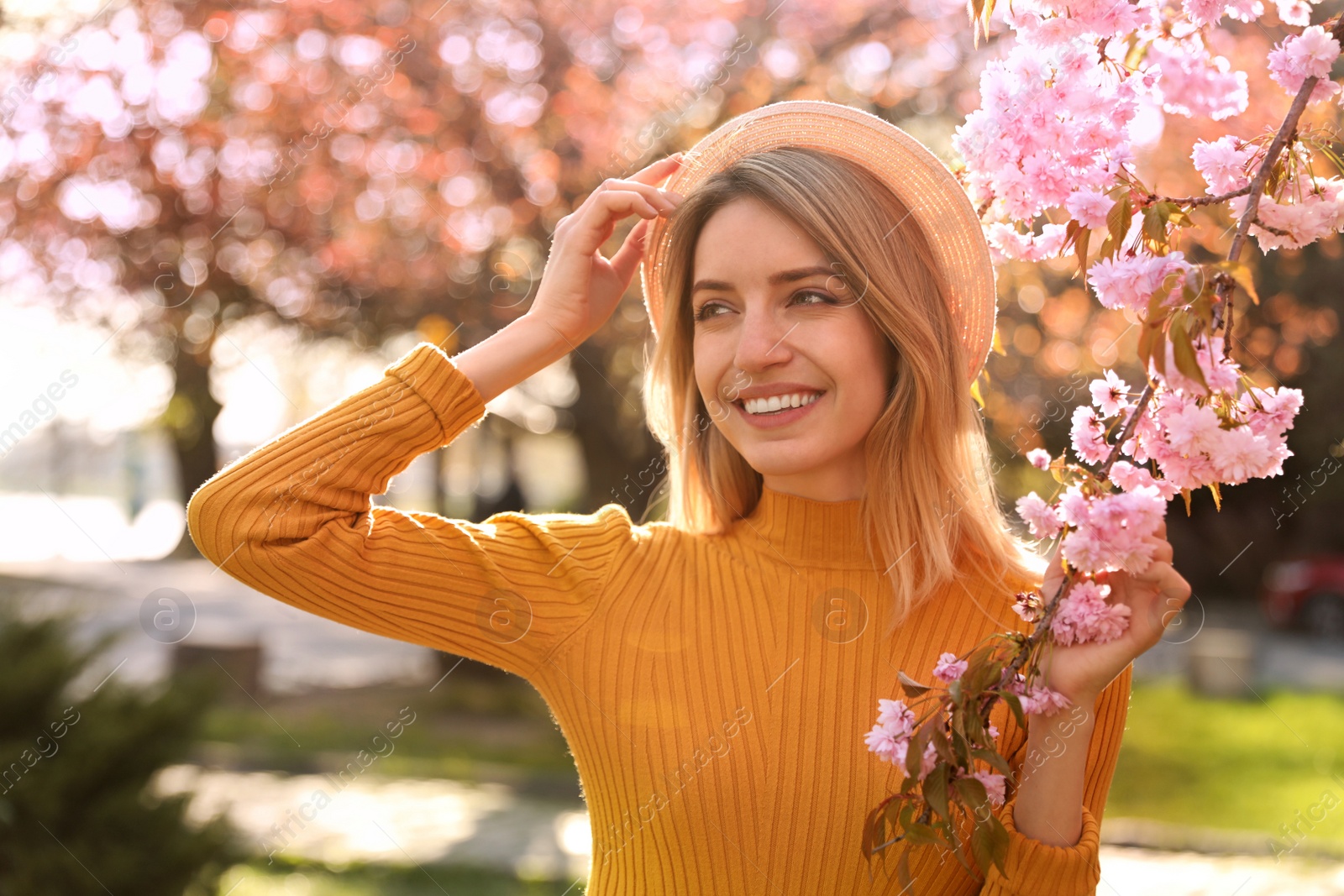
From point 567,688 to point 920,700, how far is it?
2.11ft

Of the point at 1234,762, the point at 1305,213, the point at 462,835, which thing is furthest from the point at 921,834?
the point at 1234,762

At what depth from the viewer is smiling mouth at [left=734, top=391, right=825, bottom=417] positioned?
1857 millimetres

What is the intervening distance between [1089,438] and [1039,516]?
112 mm

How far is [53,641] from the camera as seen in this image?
365 centimetres

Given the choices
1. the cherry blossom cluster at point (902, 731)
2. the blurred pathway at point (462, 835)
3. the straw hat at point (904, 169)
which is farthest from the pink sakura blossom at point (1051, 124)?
the blurred pathway at point (462, 835)

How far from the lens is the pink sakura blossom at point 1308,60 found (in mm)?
1164

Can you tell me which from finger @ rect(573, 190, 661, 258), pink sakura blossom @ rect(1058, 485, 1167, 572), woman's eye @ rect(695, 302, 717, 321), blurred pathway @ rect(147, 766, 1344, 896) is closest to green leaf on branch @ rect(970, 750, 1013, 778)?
pink sakura blossom @ rect(1058, 485, 1167, 572)

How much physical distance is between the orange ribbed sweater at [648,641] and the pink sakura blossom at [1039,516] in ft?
1.84

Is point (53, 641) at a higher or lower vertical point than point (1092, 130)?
lower

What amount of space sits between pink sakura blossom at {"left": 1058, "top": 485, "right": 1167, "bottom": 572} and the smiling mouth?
691 millimetres

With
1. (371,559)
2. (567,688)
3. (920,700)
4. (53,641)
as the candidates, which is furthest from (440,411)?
(53,641)

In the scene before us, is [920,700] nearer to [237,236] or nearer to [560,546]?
[560,546]

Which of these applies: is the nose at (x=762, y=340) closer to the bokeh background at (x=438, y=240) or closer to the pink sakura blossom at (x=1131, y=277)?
the pink sakura blossom at (x=1131, y=277)

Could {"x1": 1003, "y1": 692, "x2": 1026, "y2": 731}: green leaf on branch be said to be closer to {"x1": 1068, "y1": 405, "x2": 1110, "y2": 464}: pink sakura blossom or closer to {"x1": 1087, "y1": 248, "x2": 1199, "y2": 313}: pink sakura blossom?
{"x1": 1068, "y1": 405, "x2": 1110, "y2": 464}: pink sakura blossom
